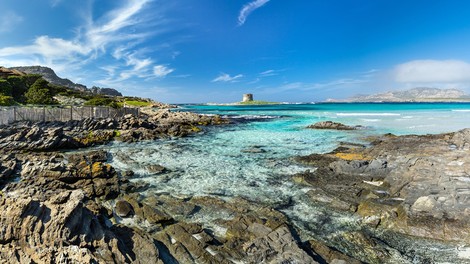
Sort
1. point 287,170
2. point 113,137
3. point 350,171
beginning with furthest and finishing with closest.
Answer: point 113,137
point 287,170
point 350,171

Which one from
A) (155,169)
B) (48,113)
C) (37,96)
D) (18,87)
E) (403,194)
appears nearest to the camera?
(403,194)

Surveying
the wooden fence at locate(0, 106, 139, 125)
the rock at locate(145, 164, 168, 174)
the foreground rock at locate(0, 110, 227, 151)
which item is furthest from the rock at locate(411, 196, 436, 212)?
the wooden fence at locate(0, 106, 139, 125)

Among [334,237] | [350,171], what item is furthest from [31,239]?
[350,171]

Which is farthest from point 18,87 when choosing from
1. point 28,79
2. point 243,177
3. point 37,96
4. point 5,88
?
point 243,177

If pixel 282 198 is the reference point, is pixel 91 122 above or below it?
above

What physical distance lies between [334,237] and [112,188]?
10.8m

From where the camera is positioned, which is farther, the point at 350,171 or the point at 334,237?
the point at 350,171

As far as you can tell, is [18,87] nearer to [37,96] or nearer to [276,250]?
[37,96]

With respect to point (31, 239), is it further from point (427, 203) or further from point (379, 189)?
point (379, 189)

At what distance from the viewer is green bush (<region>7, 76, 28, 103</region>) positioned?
54781 mm

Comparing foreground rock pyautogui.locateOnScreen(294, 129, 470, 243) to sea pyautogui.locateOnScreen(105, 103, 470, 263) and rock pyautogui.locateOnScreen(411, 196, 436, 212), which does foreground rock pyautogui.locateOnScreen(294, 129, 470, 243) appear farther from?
sea pyautogui.locateOnScreen(105, 103, 470, 263)

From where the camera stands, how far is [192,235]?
30.0 feet

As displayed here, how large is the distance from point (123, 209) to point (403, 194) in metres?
12.5

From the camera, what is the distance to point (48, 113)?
3431cm
